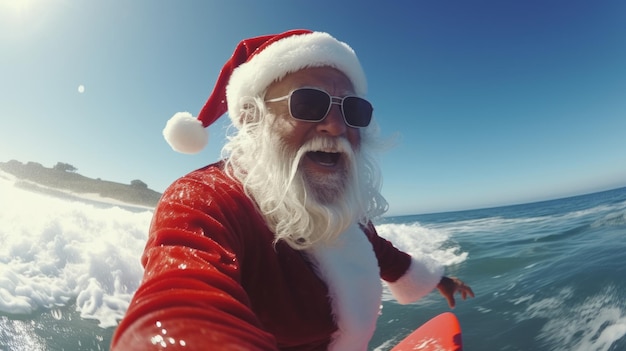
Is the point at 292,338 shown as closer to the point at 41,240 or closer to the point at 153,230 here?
the point at 153,230

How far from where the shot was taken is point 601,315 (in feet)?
9.37

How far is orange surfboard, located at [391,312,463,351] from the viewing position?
5.70ft

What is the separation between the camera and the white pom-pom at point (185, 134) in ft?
4.98

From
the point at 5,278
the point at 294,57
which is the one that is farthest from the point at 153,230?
the point at 5,278

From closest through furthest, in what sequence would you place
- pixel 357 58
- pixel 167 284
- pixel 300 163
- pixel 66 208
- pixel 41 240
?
pixel 167 284 → pixel 300 163 → pixel 357 58 → pixel 41 240 → pixel 66 208

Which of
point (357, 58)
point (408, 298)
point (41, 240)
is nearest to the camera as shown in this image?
point (357, 58)

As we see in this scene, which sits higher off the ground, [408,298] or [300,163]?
[300,163]

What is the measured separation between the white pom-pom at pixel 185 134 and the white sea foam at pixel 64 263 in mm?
2170

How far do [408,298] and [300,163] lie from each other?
4.57 ft

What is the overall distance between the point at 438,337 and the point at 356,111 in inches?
64.7

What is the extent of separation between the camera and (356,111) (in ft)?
4.60

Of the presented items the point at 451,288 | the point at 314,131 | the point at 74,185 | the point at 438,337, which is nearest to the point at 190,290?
the point at 314,131

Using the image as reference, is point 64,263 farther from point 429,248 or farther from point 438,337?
point 429,248

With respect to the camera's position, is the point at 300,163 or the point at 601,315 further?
the point at 601,315
